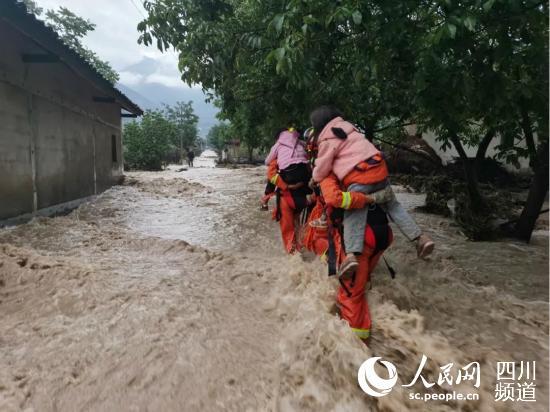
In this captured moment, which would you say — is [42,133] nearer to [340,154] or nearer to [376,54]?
[376,54]

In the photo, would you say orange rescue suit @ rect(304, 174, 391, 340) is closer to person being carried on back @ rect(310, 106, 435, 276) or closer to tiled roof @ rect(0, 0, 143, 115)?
person being carried on back @ rect(310, 106, 435, 276)

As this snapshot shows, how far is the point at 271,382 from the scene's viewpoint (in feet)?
8.86

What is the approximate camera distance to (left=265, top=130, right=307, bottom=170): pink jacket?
531cm

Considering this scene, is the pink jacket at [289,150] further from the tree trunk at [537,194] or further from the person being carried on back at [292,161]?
the tree trunk at [537,194]

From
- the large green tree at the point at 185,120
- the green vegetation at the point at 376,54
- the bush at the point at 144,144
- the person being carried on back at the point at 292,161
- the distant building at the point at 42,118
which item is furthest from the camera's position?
the large green tree at the point at 185,120

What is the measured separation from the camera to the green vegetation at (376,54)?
341 cm

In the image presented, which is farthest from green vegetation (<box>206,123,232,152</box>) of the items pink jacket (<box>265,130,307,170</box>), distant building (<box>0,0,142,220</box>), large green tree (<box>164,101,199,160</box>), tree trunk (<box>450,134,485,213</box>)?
pink jacket (<box>265,130,307,170</box>)

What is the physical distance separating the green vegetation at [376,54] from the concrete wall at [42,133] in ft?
9.91

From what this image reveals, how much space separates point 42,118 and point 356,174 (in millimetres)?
7062

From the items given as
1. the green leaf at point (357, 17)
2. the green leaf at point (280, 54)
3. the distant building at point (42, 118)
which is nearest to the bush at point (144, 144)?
the distant building at point (42, 118)

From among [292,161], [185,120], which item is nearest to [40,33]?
[292,161]

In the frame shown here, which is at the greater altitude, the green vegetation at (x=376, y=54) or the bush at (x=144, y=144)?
the green vegetation at (x=376, y=54)

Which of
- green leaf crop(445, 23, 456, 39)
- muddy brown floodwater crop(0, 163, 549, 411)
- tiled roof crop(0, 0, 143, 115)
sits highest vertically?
tiled roof crop(0, 0, 143, 115)

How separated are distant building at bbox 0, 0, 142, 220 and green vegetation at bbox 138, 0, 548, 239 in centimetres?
248
